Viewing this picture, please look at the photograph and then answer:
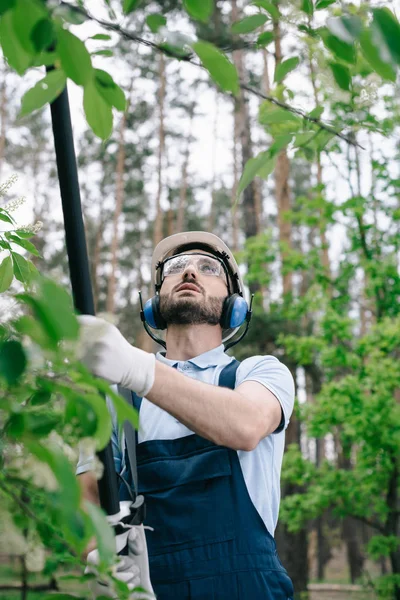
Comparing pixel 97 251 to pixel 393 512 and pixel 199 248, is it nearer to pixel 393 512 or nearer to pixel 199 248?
pixel 393 512

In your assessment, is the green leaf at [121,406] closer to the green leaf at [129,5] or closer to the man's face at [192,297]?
the green leaf at [129,5]

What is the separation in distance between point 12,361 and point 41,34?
382 mm

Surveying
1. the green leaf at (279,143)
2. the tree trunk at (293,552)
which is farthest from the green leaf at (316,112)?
the tree trunk at (293,552)

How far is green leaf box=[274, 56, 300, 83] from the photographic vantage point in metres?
1.42

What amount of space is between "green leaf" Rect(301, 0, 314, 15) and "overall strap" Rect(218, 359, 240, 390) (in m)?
1.27

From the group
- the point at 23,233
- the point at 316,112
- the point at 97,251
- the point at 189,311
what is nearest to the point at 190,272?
the point at 189,311

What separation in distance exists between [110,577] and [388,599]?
27.6 ft

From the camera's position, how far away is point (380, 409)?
294 inches

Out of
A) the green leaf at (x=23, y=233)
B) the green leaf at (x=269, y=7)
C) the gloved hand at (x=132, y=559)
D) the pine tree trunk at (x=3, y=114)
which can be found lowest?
the gloved hand at (x=132, y=559)

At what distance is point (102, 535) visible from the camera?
72cm

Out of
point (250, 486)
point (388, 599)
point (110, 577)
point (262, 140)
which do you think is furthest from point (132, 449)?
point (262, 140)

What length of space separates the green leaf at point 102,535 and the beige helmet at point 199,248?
217 cm

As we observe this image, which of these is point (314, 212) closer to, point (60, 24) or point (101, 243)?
point (60, 24)

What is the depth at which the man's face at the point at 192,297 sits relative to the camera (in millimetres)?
2576
